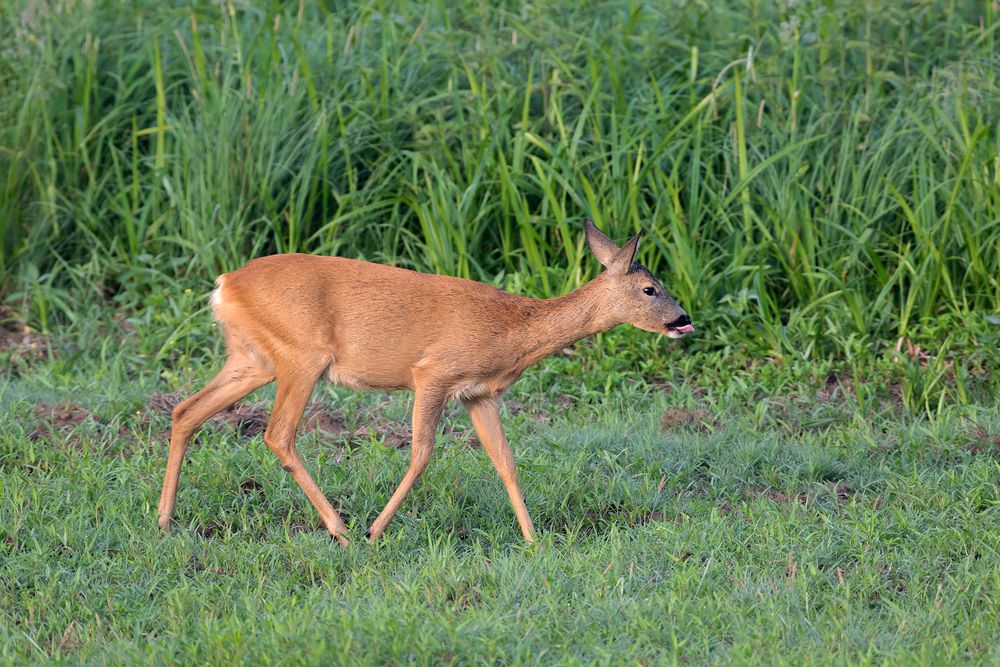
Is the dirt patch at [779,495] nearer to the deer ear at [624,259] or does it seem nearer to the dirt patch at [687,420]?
the dirt patch at [687,420]

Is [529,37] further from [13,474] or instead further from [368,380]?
[13,474]

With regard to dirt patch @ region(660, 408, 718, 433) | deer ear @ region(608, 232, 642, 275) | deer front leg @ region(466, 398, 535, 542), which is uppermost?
deer ear @ region(608, 232, 642, 275)

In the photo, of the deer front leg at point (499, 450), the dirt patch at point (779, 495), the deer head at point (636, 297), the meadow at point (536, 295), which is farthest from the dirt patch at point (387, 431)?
the dirt patch at point (779, 495)

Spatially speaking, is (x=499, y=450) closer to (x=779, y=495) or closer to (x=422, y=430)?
(x=422, y=430)

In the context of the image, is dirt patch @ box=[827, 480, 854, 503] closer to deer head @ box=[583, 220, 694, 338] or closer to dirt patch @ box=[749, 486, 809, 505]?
dirt patch @ box=[749, 486, 809, 505]

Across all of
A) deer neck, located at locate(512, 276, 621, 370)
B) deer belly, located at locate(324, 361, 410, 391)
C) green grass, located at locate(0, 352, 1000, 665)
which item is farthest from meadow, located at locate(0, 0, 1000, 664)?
deer neck, located at locate(512, 276, 621, 370)

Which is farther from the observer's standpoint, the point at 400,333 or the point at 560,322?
the point at 560,322

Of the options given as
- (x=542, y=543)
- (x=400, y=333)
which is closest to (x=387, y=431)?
(x=400, y=333)

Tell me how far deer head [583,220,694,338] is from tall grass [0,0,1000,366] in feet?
6.13

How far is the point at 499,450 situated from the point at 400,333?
1.88 feet

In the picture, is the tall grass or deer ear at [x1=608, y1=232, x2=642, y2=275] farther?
the tall grass

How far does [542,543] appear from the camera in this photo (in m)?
4.90

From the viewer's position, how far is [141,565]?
4680 millimetres

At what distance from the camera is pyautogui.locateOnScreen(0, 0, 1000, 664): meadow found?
4332 mm
